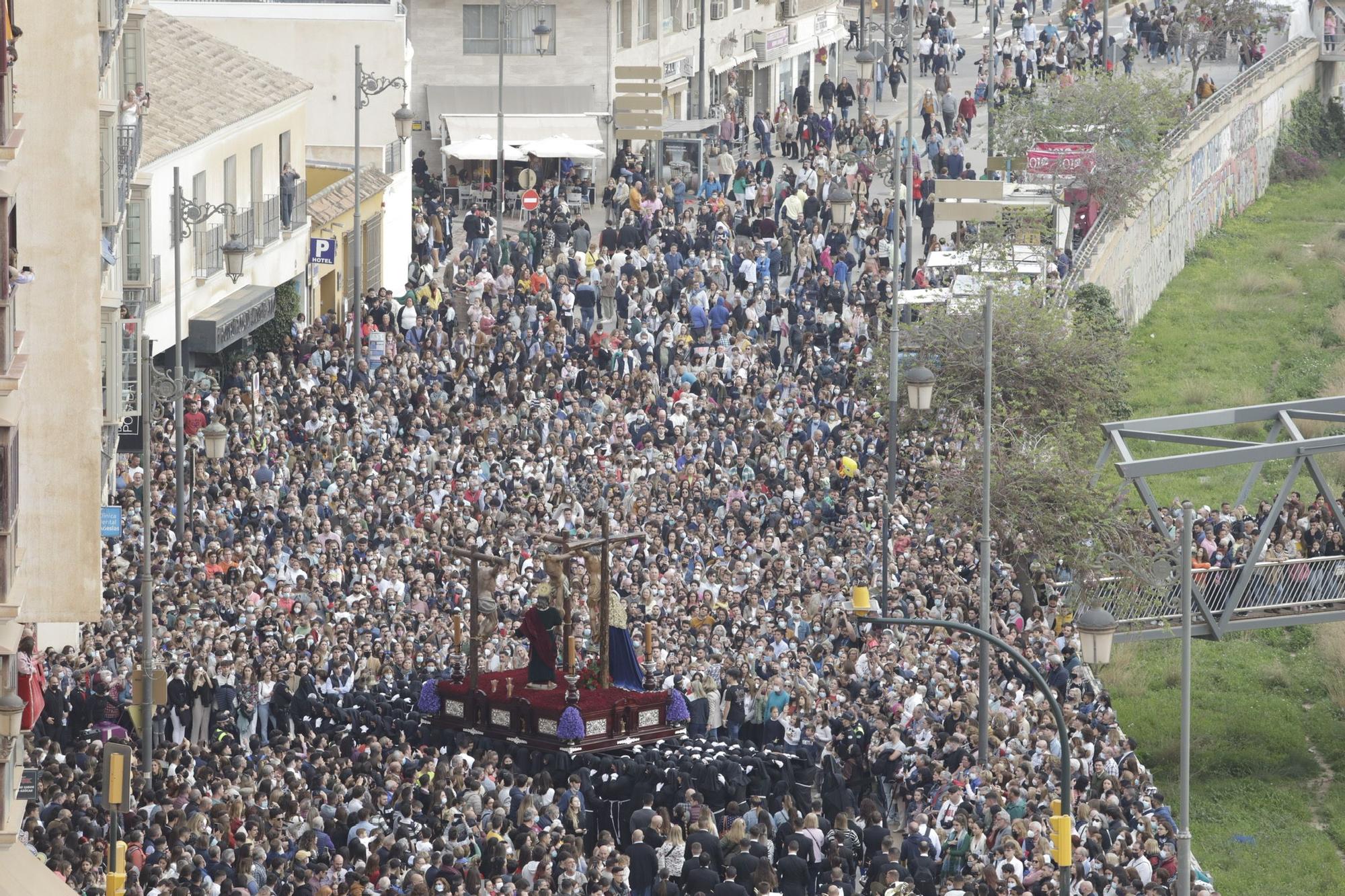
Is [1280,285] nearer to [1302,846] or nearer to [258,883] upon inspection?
[1302,846]

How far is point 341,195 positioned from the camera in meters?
52.0

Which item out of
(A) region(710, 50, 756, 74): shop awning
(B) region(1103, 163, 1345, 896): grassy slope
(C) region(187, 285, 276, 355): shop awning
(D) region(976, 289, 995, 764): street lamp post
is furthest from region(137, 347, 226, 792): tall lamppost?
(A) region(710, 50, 756, 74): shop awning

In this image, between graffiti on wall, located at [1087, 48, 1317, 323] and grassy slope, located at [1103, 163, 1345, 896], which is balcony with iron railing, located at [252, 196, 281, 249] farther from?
grassy slope, located at [1103, 163, 1345, 896]

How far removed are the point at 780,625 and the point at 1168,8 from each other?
161 feet

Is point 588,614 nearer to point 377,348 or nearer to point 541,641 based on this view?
point 541,641

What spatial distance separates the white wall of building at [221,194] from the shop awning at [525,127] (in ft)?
40.2

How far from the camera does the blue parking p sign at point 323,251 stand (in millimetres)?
48656

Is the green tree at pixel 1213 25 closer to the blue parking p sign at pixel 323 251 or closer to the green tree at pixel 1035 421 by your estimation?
the green tree at pixel 1035 421

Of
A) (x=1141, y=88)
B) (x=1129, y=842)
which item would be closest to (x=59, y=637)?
(x=1129, y=842)

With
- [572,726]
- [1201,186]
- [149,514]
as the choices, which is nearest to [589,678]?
[572,726]

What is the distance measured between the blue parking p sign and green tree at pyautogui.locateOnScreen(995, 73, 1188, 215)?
17.7m

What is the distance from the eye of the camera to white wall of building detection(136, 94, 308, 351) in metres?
43.2

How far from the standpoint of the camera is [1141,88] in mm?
62656

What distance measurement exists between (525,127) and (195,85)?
1791 centimetres
